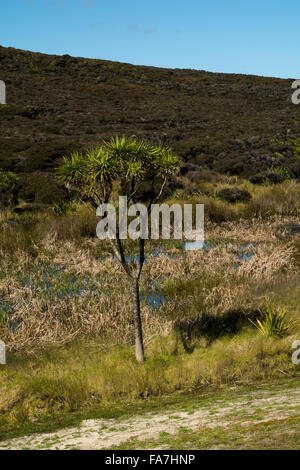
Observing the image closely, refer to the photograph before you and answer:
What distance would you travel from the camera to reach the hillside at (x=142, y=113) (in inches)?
1198

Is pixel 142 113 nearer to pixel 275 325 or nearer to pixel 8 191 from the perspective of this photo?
pixel 8 191

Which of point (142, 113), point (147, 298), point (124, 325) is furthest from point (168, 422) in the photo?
point (142, 113)

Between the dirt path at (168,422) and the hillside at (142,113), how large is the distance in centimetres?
1740

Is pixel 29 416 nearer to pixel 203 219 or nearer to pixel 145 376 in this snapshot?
pixel 145 376

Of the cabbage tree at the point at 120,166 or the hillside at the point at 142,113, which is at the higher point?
the hillside at the point at 142,113

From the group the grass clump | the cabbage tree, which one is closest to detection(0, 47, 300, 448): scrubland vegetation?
the grass clump

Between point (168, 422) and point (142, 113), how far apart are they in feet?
163

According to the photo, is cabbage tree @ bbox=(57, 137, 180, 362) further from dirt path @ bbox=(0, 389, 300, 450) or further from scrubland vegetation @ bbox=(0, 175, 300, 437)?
dirt path @ bbox=(0, 389, 300, 450)

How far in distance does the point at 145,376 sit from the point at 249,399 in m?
2.04

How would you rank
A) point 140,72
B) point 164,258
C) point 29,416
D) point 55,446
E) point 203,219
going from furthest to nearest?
point 140,72
point 203,219
point 164,258
point 29,416
point 55,446

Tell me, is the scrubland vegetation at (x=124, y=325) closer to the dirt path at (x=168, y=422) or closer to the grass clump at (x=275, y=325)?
the grass clump at (x=275, y=325)

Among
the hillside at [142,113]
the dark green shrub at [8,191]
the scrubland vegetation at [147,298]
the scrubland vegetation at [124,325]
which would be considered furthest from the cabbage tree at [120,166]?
the hillside at [142,113]

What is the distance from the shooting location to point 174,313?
9.19m
